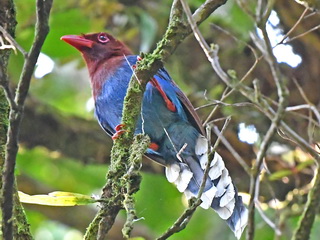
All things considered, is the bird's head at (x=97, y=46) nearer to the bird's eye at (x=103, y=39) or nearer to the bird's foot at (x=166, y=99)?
the bird's eye at (x=103, y=39)

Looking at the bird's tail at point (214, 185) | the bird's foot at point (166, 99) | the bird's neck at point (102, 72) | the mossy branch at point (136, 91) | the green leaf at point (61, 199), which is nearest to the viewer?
the green leaf at point (61, 199)

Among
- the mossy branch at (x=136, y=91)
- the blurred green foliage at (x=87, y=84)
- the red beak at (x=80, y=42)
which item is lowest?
the blurred green foliage at (x=87, y=84)

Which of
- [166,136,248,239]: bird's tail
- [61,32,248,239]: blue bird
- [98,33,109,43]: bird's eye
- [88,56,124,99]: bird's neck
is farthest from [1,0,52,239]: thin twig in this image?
[98,33,109,43]: bird's eye

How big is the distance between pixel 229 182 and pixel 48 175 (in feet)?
13.4

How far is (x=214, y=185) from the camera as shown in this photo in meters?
5.32

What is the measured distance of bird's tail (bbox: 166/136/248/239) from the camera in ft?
16.7

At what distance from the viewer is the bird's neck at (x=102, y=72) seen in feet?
20.4

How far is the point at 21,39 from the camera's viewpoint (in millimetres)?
7488

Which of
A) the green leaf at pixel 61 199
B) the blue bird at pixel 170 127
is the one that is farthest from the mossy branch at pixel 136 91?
the blue bird at pixel 170 127

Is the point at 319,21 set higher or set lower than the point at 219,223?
higher

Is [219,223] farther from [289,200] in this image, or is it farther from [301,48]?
[301,48]

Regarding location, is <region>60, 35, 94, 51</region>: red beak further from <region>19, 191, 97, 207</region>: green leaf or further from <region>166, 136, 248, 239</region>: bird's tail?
<region>19, 191, 97, 207</region>: green leaf

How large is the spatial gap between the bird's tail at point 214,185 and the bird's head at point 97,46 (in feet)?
4.72

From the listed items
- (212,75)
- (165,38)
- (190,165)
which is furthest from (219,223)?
(165,38)
